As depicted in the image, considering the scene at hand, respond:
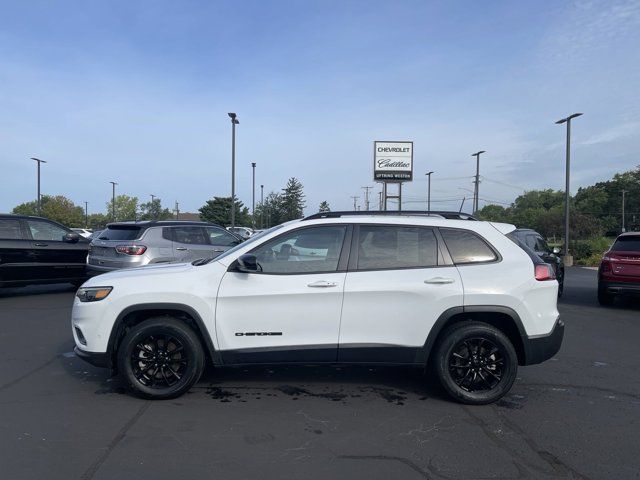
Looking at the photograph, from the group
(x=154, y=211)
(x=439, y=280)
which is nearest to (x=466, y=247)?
(x=439, y=280)

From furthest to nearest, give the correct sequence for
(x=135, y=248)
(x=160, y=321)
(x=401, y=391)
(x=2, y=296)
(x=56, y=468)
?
(x=2, y=296)
(x=135, y=248)
(x=401, y=391)
(x=160, y=321)
(x=56, y=468)

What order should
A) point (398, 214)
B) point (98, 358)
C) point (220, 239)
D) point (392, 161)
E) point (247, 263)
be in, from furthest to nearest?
point (392, 161)
point (220, 239)
point (398, 214)
point (98, 358)
point (247, 263)

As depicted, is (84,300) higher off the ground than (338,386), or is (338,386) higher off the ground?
(84,300)

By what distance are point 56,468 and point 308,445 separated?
1.78 m

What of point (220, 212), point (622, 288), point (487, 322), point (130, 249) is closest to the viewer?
point (487, 322)

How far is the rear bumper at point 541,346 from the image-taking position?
4844mm

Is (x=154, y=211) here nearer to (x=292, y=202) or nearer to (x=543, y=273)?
(x=292, y=202)

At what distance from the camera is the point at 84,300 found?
4.85 meters

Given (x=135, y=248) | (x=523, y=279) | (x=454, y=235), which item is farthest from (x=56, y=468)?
(x=135, y=248)

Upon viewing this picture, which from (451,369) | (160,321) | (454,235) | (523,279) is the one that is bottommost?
(451,369)

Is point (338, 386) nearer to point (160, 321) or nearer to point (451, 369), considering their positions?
point (451, 369)

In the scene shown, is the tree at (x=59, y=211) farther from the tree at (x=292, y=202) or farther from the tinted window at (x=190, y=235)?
the tinted window at (x=190, y=235)

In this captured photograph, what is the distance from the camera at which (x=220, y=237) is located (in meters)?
11.8

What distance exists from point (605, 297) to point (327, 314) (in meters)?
8.77
